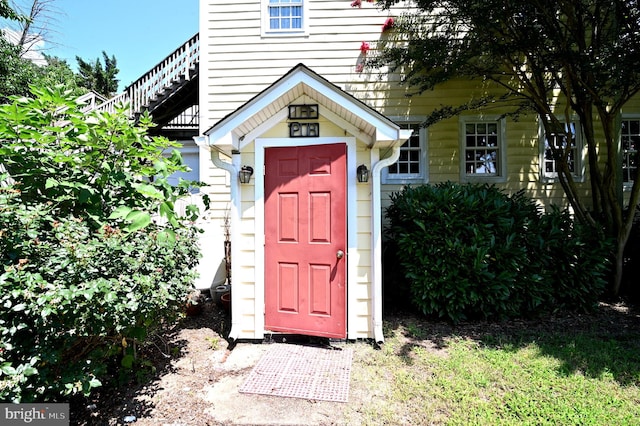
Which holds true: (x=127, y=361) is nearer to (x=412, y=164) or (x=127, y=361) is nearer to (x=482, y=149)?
(x=412, y=164)

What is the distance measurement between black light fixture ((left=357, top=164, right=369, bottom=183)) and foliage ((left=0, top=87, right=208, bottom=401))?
2086 millimetres

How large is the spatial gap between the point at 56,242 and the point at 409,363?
3.72 metres

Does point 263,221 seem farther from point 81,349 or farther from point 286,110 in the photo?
point 81,349

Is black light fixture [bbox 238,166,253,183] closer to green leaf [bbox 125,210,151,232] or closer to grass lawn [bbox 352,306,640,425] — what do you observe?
green leaf [bbox 125,210,151,232]

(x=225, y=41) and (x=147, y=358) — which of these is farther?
(x=225, y=41)

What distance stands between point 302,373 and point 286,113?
3.23 metres

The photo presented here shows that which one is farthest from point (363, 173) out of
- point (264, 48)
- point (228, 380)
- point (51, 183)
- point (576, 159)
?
point (576, 159)

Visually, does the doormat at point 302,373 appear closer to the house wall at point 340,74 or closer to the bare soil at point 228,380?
the bare soil at point 228,380

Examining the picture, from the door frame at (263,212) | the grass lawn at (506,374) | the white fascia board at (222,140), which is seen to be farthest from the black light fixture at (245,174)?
the grass lawn at (506,374)

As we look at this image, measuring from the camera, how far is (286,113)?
400cm

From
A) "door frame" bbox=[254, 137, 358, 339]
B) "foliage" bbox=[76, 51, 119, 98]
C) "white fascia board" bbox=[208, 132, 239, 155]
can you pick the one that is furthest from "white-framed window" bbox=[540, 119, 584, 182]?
"foliage" bbox=[76, 51, 119, 98]

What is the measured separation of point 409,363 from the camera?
3.47 m

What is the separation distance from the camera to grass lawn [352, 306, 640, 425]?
262cm

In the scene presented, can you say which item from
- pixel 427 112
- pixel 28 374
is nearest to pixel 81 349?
pixel 28 374
